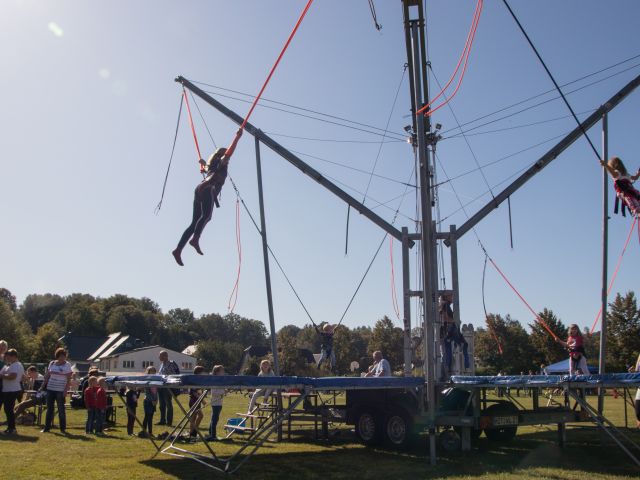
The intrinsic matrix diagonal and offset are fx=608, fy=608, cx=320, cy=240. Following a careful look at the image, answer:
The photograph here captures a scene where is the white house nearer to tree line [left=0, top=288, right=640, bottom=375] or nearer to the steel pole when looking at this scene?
tree line [left=0, top=288, right=640, bottom=375]

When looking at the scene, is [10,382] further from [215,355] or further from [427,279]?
[215,355]

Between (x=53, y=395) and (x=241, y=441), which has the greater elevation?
(x=53, y=395)

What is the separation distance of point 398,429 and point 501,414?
1.81 meters

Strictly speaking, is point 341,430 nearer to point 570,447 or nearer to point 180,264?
point 570,447

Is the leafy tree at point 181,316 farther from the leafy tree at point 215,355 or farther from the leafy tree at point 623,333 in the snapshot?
the leafy tree at point 623,333

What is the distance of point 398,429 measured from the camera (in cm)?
1089

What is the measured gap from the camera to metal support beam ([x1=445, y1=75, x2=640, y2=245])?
12.4m

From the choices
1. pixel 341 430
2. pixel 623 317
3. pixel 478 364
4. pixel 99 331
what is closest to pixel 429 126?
pixel 341 430

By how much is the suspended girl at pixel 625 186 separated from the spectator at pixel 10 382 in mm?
11173

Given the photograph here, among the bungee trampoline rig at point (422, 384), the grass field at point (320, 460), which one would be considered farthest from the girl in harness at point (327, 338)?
the grass field at point (320, 460)

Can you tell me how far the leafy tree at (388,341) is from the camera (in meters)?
59.8

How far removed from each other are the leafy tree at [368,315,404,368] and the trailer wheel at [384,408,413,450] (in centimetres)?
4829

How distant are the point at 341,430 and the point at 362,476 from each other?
5116 mm

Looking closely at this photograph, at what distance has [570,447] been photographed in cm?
1121
